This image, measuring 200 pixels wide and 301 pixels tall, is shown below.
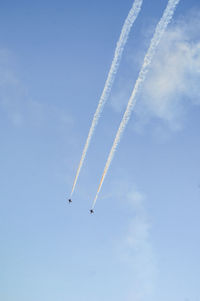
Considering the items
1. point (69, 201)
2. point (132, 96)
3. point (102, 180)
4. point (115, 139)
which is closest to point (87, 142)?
point (115, 139)

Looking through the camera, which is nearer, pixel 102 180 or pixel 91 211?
pixel 102 180

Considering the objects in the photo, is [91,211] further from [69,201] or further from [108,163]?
[108,163]

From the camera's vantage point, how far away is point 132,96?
2544cm

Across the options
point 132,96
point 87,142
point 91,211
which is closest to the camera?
point 132,96

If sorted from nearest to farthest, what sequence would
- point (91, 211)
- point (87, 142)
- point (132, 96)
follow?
point (132, 96)
point (87, 142)
point (91, 211)

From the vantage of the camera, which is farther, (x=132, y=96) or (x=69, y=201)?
(x=69, y=201)

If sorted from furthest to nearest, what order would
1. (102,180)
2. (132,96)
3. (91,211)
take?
(91,211) → (102,180) → (132,96)

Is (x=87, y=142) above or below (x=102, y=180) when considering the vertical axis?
above

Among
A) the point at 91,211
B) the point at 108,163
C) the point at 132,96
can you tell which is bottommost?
the point at 91,211

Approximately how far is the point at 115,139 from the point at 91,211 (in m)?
19.4

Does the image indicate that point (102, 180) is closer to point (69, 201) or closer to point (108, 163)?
point (108, 163)

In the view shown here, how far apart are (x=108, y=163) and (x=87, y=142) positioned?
4798 mm

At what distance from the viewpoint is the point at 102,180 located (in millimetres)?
30562

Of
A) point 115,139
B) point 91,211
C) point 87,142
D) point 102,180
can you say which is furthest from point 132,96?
point 91,211
